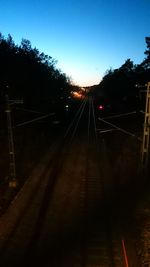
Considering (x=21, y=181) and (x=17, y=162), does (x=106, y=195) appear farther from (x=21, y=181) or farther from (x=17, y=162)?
(x=17, y=162)

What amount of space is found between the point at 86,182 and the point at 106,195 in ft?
7.28

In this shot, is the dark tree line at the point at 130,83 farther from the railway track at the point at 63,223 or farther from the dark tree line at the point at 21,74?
the railway track at the point at 63,223

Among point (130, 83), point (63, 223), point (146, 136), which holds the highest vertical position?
point (130, 83)

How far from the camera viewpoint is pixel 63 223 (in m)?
12.0

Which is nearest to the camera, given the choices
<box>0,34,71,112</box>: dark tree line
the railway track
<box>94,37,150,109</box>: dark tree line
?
the railway track

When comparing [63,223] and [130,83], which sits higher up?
[130,83]

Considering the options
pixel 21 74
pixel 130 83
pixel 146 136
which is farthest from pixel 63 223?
pixel 130 83

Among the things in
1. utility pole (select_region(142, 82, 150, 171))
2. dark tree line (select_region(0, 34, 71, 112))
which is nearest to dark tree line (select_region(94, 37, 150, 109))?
dark tree line (select_region(0, 34, 71, 112))

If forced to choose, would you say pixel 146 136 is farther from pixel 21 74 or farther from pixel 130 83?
pixel 130 83

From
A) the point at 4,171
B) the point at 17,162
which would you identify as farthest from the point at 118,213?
the point at 17,162

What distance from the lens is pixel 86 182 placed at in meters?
17.4

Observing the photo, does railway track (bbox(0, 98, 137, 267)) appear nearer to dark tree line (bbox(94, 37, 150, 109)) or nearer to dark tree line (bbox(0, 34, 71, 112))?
dark tree line (bbox(0, 34, 71, 112))

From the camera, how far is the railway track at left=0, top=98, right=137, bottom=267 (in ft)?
31.9

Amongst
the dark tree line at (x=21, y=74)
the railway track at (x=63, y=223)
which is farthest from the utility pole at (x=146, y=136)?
the dark tree line at (x=21, y=74)
